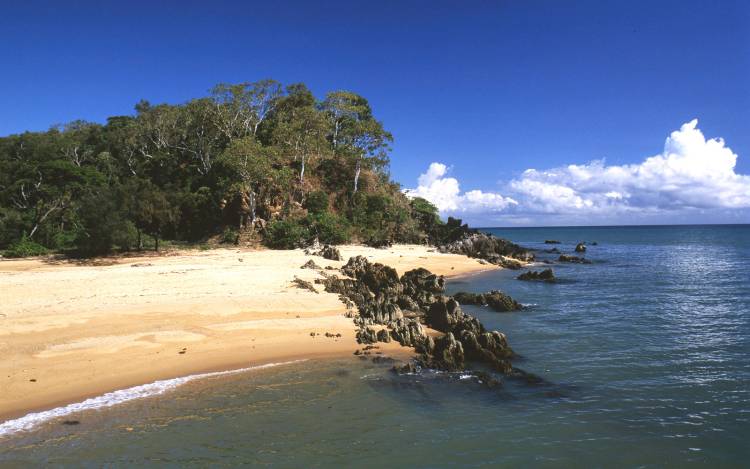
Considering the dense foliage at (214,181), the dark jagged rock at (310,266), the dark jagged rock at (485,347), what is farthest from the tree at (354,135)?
the dark jagged rock at (485,347)

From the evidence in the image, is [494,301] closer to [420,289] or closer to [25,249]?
[420,289]

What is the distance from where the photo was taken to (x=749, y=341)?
16.6 m

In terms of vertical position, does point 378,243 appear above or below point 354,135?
below

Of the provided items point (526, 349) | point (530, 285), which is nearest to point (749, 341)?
point (526, 349)

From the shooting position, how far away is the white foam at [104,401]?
9039mm

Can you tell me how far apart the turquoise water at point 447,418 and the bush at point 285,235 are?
2759 centimetres

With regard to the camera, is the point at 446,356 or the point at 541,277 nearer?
the point at 446,356

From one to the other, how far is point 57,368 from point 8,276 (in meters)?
15.7

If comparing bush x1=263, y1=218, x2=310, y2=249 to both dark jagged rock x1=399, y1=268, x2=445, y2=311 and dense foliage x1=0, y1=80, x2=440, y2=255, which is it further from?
dark jagged rock x1=399, y1=268, x2=445, y2=311

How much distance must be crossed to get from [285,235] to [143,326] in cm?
2626

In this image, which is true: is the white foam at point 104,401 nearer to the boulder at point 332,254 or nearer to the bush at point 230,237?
the boulder at point 332,254

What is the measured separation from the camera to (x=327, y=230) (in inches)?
1719

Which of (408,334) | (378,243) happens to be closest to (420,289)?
(408,334)

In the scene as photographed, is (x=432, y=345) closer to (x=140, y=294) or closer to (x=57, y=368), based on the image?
(x=57, y=368)
